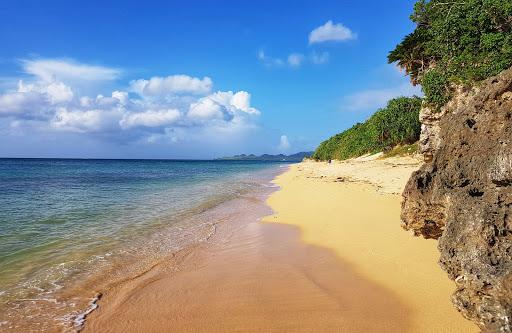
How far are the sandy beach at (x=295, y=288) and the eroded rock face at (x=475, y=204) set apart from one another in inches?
42.6

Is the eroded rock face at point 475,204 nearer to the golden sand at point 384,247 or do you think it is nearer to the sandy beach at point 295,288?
the golden sand at point 384,247

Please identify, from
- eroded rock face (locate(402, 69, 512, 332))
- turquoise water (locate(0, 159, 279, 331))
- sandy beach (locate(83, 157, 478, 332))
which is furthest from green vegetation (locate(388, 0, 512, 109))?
turquoise water (locate(0, 159, 279, 331))

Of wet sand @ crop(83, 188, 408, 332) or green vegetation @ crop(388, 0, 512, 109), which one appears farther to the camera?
green vegetation @ crop(388, 0, 512, 109)

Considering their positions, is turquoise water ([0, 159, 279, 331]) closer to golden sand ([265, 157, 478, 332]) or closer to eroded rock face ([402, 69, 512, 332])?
golden sand ([265, 157, 478, 332])

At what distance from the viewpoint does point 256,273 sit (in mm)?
7105

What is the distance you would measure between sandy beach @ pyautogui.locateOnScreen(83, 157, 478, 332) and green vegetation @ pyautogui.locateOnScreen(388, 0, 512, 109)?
45.4ft

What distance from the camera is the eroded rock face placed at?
3598 mm

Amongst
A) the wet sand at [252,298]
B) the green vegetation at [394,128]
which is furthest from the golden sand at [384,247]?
the green vegetation at [394,128]

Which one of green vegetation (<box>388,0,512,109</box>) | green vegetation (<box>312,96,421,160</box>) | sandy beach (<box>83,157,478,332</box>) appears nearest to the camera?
sandy beach (<box>83,157,478,332</box>)

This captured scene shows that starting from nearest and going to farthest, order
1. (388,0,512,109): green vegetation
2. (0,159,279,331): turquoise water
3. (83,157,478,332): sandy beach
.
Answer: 1. (83,157,478,332): sandy beach
2. (0,159,279,331): turquoise water
3. (388,0,512,109): green vegetation

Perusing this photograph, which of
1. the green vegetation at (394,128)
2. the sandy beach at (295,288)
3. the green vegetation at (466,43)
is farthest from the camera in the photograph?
the green vegetation at (394,128)

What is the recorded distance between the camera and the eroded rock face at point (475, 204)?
11.8 ft

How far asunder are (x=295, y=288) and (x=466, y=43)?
21.6m

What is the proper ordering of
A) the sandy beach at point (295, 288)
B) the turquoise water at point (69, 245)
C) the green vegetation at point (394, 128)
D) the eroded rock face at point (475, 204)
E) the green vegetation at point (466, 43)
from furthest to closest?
the green vegetation at point (394, 128) < the green vegetation at point (466, 43) < the turquoise water at point (69, 245) < the sandy beach at point (295, 288) < the eroded rock face at point (475, 204)
